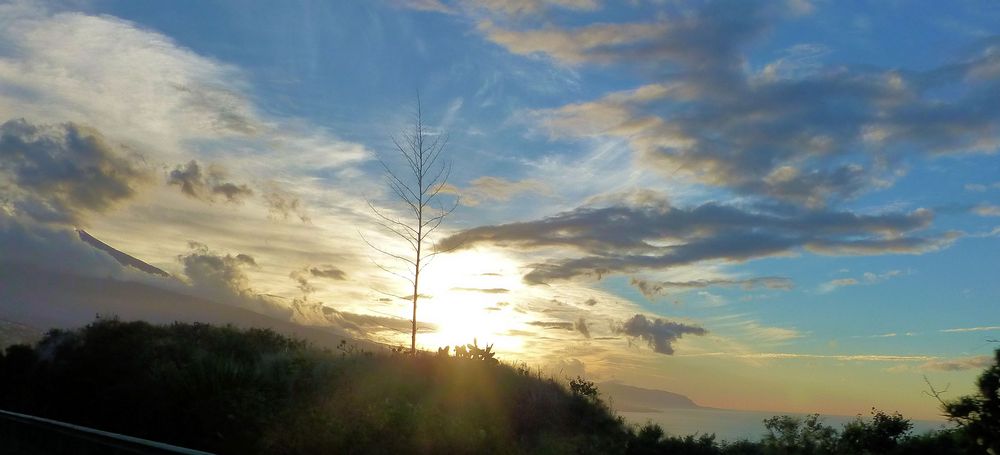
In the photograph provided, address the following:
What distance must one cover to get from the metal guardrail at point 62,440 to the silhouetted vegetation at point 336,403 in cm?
315

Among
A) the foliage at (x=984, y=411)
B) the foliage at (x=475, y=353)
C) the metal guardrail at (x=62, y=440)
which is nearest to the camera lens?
the metal guardrail at (x=62, y=440)

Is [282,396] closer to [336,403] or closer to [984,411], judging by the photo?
[336,403]

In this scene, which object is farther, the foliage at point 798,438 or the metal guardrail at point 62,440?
the foliage at point 798,438

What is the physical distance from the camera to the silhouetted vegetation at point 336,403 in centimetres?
1517

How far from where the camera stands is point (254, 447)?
1489 centimetres

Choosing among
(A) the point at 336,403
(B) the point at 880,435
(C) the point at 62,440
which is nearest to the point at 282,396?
(A) the point at 336,403

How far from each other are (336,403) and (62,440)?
623cm

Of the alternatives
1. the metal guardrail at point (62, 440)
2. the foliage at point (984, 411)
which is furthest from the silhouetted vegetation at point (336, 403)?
the metal guardrail at point (62, 440)

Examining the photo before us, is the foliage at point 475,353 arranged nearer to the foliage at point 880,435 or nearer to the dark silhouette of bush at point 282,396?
the dark silhouette of bush at point 282,396

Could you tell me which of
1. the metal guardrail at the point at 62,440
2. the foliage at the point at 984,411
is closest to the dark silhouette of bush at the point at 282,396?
the metal guardrail at the point at 62,440

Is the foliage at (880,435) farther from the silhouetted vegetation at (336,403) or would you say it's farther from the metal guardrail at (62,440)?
the metal guardrail at (62,440)

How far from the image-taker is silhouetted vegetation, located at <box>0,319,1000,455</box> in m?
15.2

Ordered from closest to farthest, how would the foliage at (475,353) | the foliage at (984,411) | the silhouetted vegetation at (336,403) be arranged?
the foliage at (984,411) < the silhouetted vegetation at (336,403) < the foliage at (475,353)

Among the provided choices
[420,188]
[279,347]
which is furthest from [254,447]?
[420,188]
